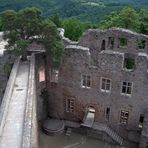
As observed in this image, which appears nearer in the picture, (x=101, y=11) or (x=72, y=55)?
(x=72, y=55)

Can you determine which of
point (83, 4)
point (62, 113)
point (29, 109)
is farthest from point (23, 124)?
point (83, 4)

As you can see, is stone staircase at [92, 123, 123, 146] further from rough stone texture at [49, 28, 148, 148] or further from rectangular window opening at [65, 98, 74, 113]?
rectangular window opening at [65, 98, 74, 113]

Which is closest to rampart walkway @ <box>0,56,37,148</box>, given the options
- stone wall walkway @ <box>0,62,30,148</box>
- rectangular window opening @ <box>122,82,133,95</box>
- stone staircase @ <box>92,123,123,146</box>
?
→ stone wall walkway @ <box>0,62,30,148</box>

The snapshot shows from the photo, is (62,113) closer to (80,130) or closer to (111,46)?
(80,130)

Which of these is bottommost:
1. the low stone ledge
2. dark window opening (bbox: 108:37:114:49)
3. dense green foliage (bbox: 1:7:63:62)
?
the low stone ledge

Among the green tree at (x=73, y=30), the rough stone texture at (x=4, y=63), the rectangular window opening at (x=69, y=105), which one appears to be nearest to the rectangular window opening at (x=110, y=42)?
the rectangular window opening at (x=69, y=105)

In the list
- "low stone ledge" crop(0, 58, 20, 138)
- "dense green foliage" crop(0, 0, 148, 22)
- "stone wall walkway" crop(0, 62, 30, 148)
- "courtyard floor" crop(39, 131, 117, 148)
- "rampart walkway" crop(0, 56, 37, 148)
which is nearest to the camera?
"rampart walkway" crop(0, 56, 37, 148)
